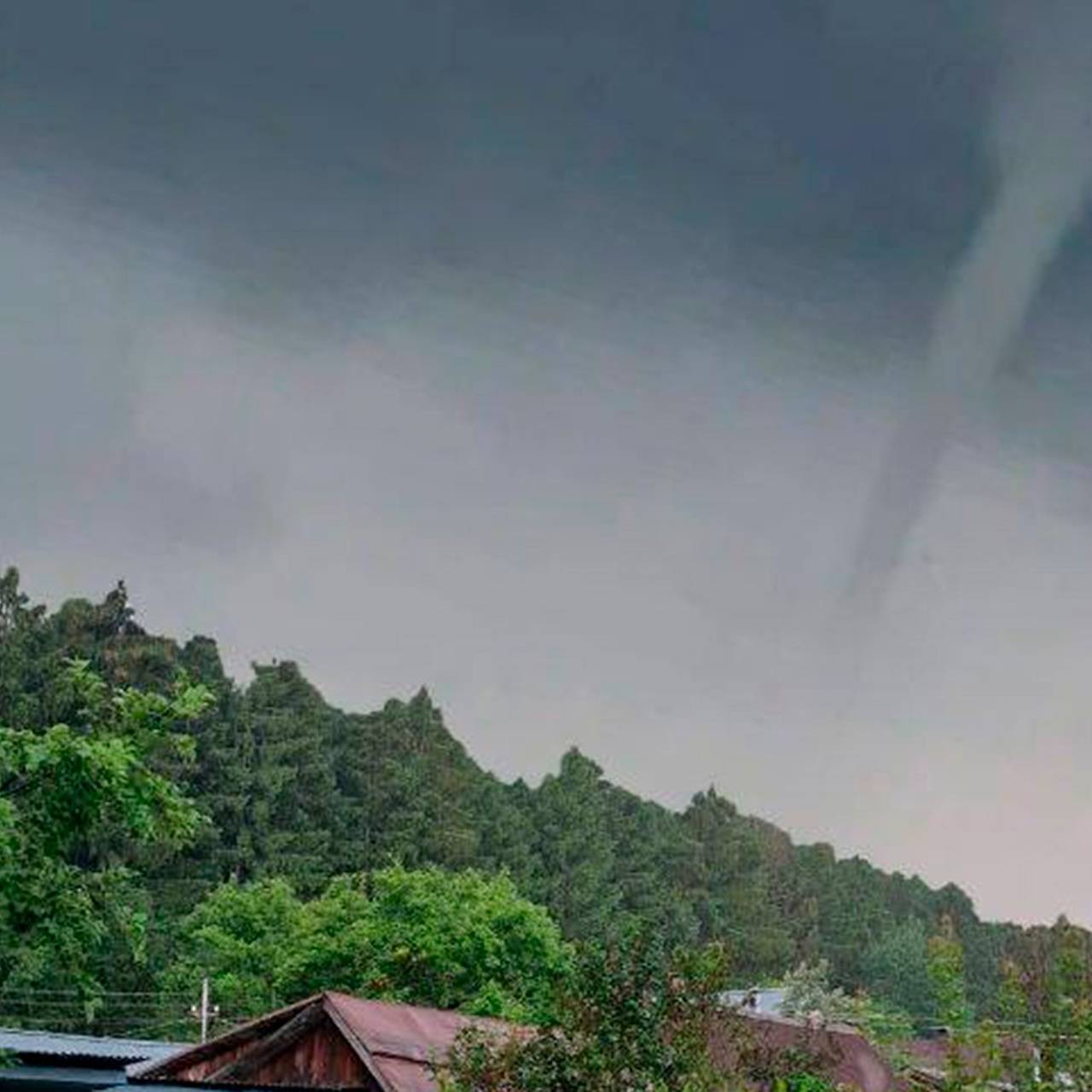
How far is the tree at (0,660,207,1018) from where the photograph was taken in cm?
1453

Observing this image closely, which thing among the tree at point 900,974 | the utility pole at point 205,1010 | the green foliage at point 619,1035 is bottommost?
the green foliage at point 619,1035

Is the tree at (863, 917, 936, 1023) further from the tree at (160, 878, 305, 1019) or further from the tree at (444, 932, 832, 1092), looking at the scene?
the tree at (444, 932, 832, 1092)

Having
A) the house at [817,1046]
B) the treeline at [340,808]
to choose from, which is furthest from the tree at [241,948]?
the house at [817,1046]

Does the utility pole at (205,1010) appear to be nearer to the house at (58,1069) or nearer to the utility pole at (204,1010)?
the utility pole at (204,1010)

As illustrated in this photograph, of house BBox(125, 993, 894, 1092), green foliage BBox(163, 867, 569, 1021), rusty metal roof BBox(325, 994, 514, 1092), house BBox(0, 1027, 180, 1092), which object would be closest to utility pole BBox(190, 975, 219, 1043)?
green foliage BBox(163, 867, 569, 1021)

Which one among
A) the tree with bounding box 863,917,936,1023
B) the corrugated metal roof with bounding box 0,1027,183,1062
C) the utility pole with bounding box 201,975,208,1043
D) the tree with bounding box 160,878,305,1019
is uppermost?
the tree with bounding box 863,917,936,1023

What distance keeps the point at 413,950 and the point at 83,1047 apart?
19.1 meters

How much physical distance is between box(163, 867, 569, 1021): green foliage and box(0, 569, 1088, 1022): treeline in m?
8.29

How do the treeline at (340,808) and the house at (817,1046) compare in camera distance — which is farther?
the treeline at (340,808)

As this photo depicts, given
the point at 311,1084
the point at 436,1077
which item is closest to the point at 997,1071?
the point at 436,1077

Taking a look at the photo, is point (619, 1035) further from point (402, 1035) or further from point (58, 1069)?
point (58, 1069)

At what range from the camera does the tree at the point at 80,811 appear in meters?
14.5

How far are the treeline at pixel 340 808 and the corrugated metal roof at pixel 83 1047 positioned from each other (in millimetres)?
29537

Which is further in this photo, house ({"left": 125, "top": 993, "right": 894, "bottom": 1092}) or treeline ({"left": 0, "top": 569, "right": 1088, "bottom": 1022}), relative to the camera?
treeline ({"left": 0, "top": 569, "right": 1088, "bottom": 1022})
